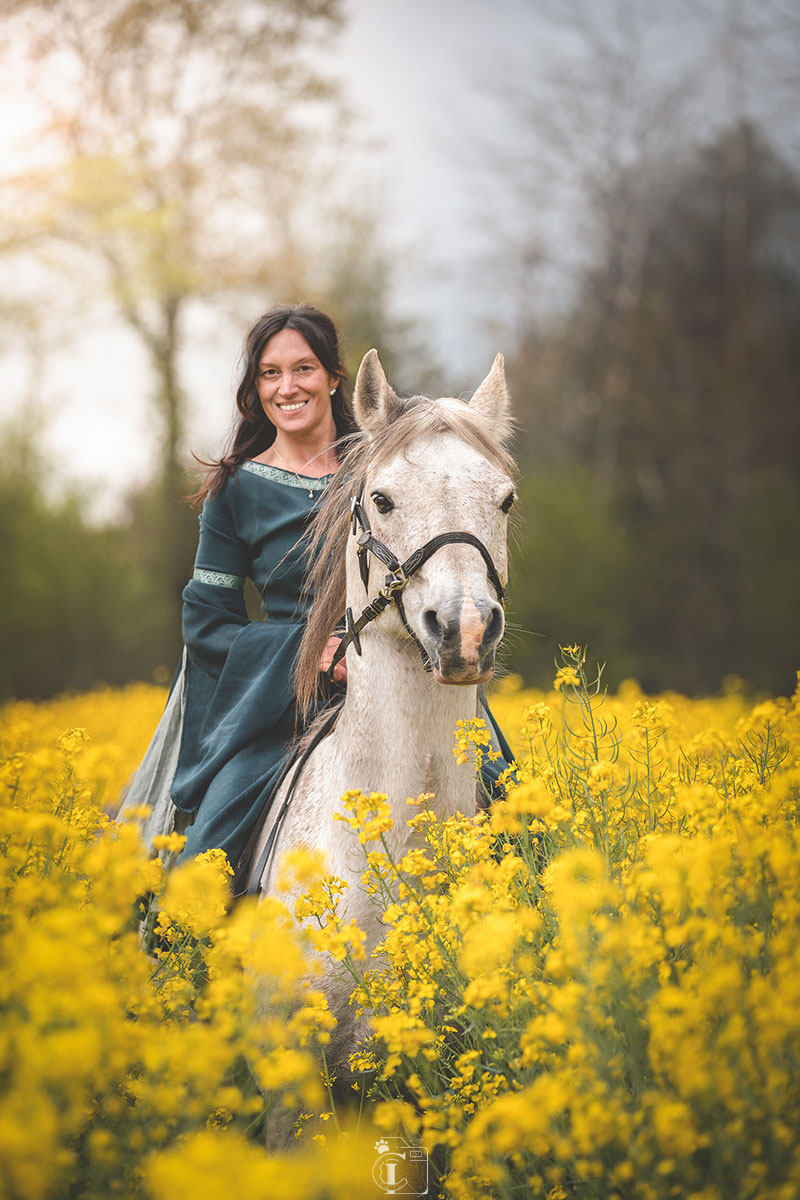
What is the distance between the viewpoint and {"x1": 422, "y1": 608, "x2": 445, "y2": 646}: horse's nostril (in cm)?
226

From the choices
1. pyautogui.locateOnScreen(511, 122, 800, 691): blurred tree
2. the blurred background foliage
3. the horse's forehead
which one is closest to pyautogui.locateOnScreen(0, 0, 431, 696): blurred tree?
the blurred background foliage

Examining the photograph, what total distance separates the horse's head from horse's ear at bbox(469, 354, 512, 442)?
1cm

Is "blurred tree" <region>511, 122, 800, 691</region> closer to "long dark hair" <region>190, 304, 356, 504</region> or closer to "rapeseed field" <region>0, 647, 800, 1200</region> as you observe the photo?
"long dark hair" <region>190, 304, 356, 504</region>

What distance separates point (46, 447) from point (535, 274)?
1028 centimetres

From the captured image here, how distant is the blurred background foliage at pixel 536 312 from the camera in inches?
552

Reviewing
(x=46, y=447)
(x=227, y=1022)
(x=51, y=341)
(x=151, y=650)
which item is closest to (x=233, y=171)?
(x=51, y=341)

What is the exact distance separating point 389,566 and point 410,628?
182 mm

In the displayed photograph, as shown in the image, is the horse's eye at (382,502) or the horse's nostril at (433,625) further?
the horse's eye at (382,502)

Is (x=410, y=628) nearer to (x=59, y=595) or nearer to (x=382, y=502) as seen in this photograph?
(x=382, y=502)

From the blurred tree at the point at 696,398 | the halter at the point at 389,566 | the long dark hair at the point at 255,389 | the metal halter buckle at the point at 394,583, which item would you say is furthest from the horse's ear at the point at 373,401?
the blurred tree at the point at 696,398

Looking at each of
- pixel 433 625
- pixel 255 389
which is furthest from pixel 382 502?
pixel 255 389

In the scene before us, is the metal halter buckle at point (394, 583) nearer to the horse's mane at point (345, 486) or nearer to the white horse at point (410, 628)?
the white horse at point (410, 628)

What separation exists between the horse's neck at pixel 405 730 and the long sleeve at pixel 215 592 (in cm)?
95

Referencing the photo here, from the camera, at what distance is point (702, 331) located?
20.3m
